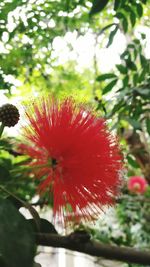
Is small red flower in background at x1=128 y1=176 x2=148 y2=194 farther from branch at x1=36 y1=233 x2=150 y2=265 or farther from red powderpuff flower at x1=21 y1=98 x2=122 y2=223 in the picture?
branch at x1=36 y1=233 x2=150 y2=265

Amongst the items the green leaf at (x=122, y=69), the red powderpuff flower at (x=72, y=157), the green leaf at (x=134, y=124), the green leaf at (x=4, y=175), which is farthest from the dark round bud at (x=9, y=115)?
the green leaf at (x=122, y=69)

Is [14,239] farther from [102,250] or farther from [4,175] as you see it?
[4,175]

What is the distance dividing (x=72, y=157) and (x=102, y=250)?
0.56 feet

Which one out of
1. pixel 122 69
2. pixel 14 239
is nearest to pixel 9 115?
pixel 14 239

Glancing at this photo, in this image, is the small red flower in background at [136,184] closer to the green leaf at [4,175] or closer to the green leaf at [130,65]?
the green leaf at [130,65]

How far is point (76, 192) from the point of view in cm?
64

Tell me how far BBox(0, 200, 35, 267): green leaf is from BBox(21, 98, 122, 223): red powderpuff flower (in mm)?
91

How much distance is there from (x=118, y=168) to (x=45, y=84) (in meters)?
1.39

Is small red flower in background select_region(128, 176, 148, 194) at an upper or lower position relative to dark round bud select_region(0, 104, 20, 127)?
upper

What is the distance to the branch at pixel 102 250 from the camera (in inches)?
20.9

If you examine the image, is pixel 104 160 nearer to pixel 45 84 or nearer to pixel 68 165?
pixel 68 165

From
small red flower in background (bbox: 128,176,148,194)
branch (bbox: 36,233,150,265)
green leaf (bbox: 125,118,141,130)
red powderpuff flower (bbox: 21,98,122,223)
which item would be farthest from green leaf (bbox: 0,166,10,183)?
small red flower in background (bbox: 128,176,148,194)

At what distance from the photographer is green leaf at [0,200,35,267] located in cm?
50

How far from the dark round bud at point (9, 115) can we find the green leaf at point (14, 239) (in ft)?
0.50
